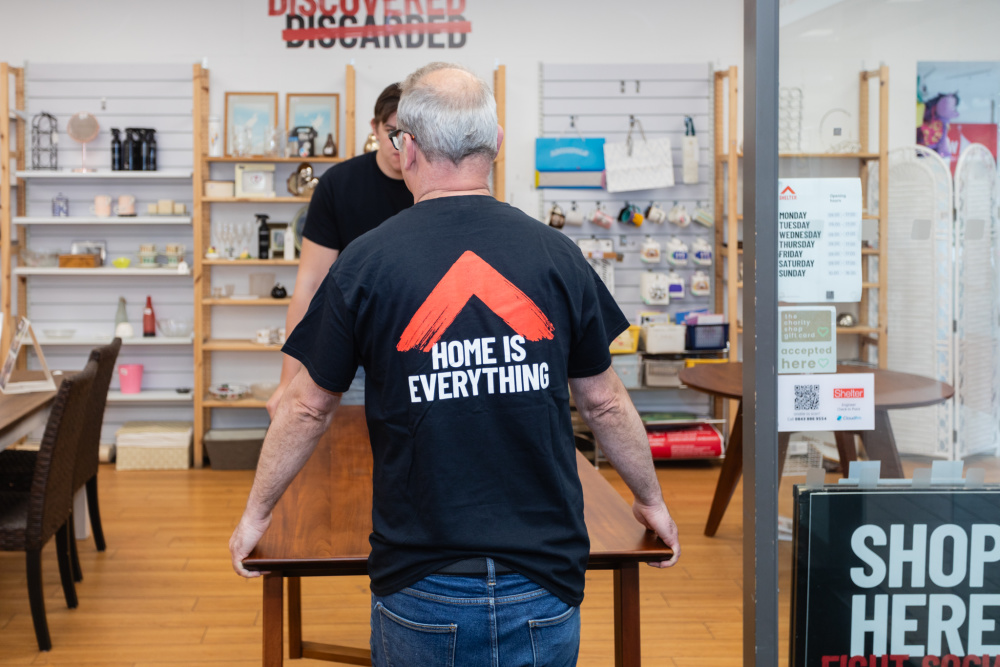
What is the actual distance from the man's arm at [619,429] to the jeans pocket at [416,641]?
0.38 m

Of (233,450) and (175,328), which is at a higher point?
(175,328)

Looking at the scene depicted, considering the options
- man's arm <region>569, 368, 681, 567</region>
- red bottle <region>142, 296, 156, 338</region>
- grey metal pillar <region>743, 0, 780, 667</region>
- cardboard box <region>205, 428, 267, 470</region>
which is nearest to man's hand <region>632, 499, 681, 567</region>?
man's arm <region>569, 368, 681, 567</region>

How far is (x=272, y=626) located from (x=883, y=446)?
1189 millimetres

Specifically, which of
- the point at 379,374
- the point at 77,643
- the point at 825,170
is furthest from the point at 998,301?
the point at 77,643

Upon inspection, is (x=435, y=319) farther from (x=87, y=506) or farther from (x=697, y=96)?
(x=697, y=96)

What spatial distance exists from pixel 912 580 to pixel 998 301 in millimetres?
544

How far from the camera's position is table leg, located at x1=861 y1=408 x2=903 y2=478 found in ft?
5.41

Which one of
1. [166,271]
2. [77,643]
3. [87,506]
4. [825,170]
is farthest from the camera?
[166,271]

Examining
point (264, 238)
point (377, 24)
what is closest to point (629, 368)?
point (264, 238)

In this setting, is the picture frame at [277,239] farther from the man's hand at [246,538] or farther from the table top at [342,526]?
the man's hand at [246,538]

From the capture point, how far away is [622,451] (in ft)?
4.91

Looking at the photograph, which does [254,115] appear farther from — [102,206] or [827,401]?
[827,401]

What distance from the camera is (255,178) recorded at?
18.1 feet

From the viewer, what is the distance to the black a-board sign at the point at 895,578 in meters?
1.64
